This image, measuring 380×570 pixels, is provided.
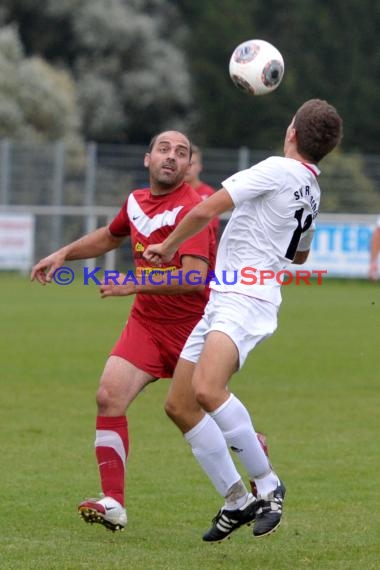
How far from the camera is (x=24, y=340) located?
52.6 feet

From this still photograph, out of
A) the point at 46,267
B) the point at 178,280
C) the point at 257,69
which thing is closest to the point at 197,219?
the point at 178,280

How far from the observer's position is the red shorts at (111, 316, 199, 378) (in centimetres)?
671

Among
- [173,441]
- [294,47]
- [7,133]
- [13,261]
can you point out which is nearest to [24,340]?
[173,441]

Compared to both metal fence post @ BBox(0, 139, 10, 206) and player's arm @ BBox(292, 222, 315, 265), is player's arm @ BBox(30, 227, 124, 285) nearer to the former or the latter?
player's arm @ BBox(292, 222, 315, 265)

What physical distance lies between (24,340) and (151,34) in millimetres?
30358

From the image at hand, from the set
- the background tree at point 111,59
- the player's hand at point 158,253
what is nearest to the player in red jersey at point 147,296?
the player's hand at point 158,253

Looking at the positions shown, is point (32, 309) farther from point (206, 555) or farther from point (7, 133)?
point (7, 133)

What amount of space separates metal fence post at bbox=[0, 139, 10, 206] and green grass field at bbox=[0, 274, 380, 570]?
11895 millimetres

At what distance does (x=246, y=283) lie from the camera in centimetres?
607

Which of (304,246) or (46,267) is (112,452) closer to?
(46,267)

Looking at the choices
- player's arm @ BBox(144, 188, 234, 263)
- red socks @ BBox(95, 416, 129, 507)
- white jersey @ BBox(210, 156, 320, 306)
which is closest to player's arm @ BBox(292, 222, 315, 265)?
white jersey @ BBox(210, 156, 320, 306)

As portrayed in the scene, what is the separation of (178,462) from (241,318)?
2761 millimetres

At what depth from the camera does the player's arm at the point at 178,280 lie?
6367mm

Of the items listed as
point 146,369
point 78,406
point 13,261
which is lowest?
point 13,261
